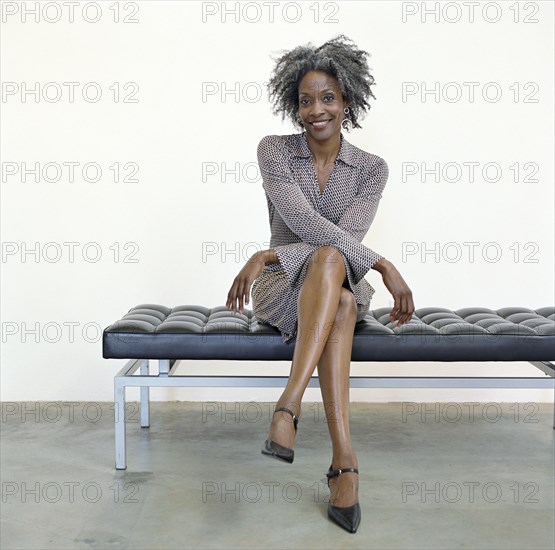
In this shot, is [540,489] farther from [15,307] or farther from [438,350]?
[15,307]

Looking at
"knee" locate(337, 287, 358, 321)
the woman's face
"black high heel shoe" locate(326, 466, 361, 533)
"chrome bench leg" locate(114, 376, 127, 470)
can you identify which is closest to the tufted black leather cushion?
"chrome bench leg" locate(114, 376, 127, 470)

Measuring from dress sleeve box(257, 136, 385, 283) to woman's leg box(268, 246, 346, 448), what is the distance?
0.07m

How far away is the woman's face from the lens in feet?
9.77

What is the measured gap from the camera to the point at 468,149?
4.05 m

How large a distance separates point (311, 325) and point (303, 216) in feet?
1.57

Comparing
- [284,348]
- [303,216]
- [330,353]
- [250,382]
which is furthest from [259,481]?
[303,216]

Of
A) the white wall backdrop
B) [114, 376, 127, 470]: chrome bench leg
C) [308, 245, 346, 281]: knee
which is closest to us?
[308, 245, 346, 281]: knee

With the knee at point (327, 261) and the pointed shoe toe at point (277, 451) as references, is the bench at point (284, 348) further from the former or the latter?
the pointed shoe toe at point (277, 451)

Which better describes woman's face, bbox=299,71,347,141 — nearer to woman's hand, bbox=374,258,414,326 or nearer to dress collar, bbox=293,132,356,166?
dress collar, bbox=293,132,356,166

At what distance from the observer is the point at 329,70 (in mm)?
3002

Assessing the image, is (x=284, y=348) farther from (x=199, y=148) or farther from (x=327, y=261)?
(x=199, y=148)

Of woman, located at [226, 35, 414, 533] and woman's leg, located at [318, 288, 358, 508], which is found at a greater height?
woman, located at [226, 35, 414, 533]

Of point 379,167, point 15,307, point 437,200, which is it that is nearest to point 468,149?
point 437,200

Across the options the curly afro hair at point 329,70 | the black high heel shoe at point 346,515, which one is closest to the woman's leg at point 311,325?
the black high heel shoe at point 346,515
